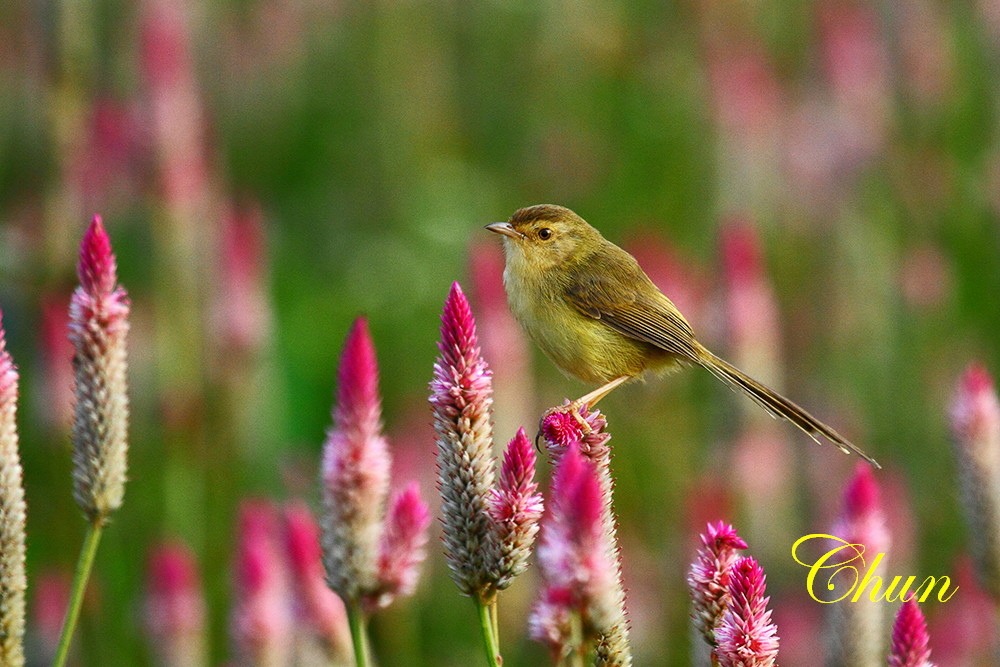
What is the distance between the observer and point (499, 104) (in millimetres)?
8414

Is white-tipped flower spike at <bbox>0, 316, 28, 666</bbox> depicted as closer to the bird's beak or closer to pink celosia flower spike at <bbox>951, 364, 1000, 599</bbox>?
the bird's beak

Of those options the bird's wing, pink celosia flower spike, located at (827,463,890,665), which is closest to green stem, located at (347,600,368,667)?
pink celosia flower spike, located at (827,463,890,665)

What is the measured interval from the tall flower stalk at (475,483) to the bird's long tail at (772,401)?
0.92m

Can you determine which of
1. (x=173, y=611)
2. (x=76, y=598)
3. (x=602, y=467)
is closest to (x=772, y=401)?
(x=602, y=467)

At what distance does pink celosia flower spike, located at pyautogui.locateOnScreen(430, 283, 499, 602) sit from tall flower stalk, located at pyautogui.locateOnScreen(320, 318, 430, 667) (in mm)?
127

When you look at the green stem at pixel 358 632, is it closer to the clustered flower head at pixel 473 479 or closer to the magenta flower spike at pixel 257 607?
the clustered flower head at pixel 473 479

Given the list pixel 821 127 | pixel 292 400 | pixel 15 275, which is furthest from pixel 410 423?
pixel 821 127

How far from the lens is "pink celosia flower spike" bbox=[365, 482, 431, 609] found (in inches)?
83.8

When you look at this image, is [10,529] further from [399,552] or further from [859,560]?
[859,560]

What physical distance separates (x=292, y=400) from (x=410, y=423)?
3.92 feet

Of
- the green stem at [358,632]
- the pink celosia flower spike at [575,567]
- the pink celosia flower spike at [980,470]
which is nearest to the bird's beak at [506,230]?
the pink celosia flower spike at [980,470]

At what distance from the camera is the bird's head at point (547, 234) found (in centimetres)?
366

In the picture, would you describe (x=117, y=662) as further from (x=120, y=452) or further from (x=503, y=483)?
(x=503, y=483)

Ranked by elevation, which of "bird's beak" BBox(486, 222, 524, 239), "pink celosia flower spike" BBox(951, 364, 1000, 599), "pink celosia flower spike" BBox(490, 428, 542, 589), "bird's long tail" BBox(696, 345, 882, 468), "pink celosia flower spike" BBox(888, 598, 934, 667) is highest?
"bird's beak" BBox(486, 222, 524, 239)
